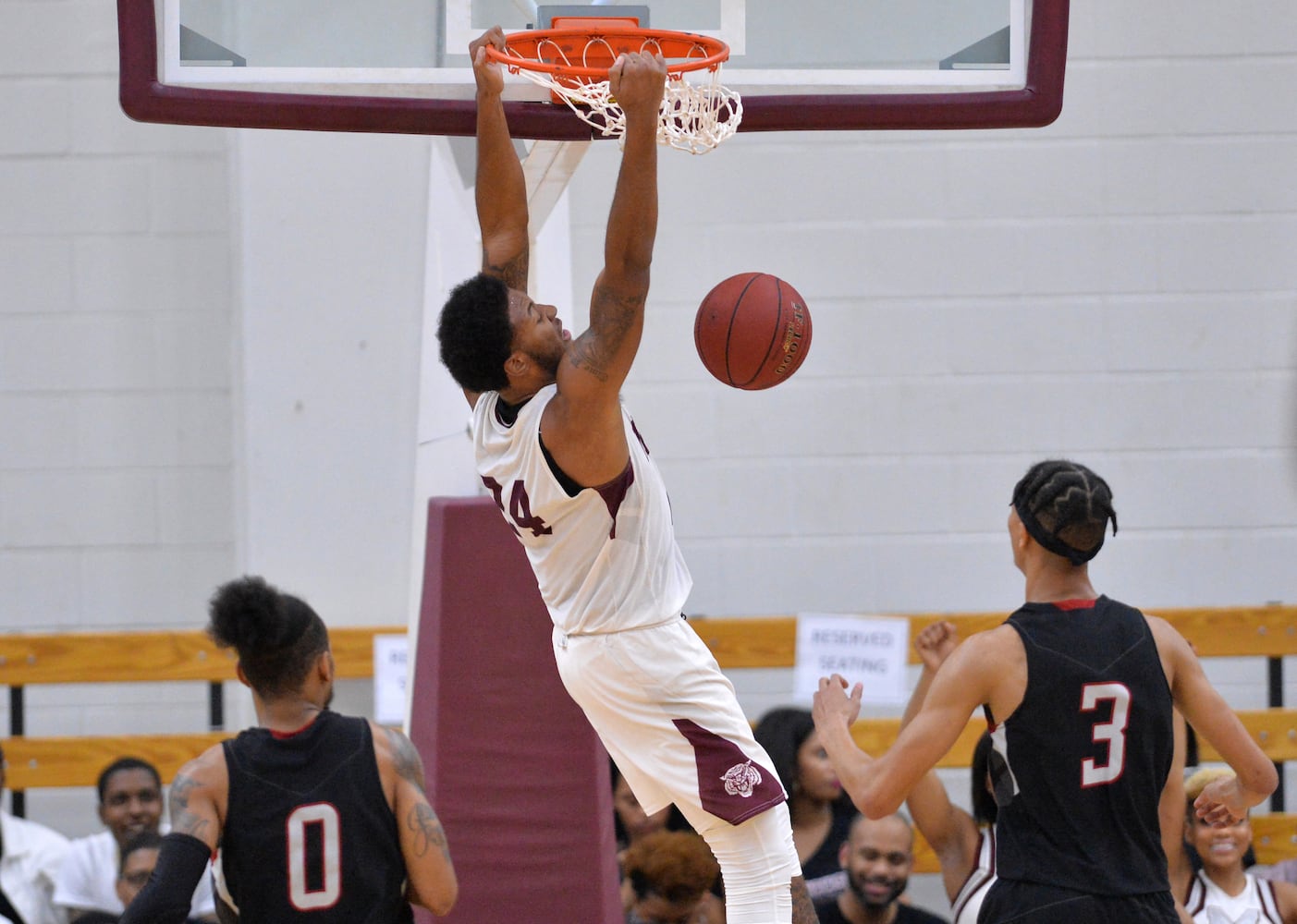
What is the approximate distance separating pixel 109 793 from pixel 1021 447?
4003mm

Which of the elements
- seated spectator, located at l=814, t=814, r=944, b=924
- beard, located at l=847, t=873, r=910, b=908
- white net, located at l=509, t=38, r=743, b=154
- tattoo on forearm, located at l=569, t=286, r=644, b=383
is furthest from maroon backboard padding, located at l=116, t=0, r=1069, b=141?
beard, located at l=847, t=873, r=910, b=908

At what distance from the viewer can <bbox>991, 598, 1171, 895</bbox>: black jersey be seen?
3.00m

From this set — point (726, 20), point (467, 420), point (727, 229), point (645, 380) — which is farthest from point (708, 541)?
point (726, 20)

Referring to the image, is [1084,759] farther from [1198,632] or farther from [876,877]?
[1198,632]

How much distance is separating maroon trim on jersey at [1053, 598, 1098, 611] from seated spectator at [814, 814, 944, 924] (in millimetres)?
1764

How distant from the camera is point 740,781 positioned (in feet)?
10.1

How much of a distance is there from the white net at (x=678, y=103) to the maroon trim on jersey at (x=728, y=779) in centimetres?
130

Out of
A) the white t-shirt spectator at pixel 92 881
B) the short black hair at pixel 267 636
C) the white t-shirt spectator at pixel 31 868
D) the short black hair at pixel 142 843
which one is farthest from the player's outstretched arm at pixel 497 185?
the white t-shirt spectator at pixel 31 868

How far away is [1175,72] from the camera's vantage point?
21.6ft

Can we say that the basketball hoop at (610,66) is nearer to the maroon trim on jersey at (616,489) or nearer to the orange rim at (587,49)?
the orange rim at (587,49)

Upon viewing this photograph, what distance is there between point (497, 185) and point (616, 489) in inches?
30.4

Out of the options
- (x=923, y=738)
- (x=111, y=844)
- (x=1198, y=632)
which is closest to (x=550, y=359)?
(x=923, y=738)

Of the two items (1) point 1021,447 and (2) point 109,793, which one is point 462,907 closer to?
(2) point 109,793

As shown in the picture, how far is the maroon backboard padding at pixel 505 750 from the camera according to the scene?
4168 millimetres
